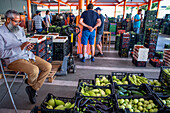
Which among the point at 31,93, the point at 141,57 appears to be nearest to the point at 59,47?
the point at 31,93

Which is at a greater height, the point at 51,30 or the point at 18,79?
the point at 51,30

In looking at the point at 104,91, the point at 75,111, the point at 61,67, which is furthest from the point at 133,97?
the point at 61,67

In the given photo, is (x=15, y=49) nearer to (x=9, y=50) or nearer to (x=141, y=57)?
(x=9, y=50)

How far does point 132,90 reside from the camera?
216 centimetres

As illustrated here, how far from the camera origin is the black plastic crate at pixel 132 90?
80.5 inches

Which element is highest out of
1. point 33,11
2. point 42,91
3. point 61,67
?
point 33,11

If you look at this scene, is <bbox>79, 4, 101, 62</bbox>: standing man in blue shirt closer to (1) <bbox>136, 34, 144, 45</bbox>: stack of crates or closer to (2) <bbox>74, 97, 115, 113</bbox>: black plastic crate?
(1) <bbox>136, 34, 144, 45</bbox>: stack of crates

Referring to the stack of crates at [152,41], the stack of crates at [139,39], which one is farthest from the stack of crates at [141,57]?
the stack of crates at [139,39]

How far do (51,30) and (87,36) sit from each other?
1986 mm

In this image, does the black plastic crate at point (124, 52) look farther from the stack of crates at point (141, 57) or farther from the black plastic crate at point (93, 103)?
the black plastic crate at point (93, 103)

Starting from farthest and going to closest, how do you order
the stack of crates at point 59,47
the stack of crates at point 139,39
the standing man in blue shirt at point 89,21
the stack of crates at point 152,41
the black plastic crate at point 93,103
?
the stack of crates at point 139,39 < the stack of crates at point 152,41 < the standing man in blue shirt at point 89,21 < the stack of crates at point 59,47 < the black plastic crate at point 93,103

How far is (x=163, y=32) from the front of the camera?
17.0 m

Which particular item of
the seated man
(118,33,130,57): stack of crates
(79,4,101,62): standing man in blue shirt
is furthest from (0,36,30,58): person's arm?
(118,33,130,57): stack of crates

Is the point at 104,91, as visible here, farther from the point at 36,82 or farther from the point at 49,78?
the point at 49,78
